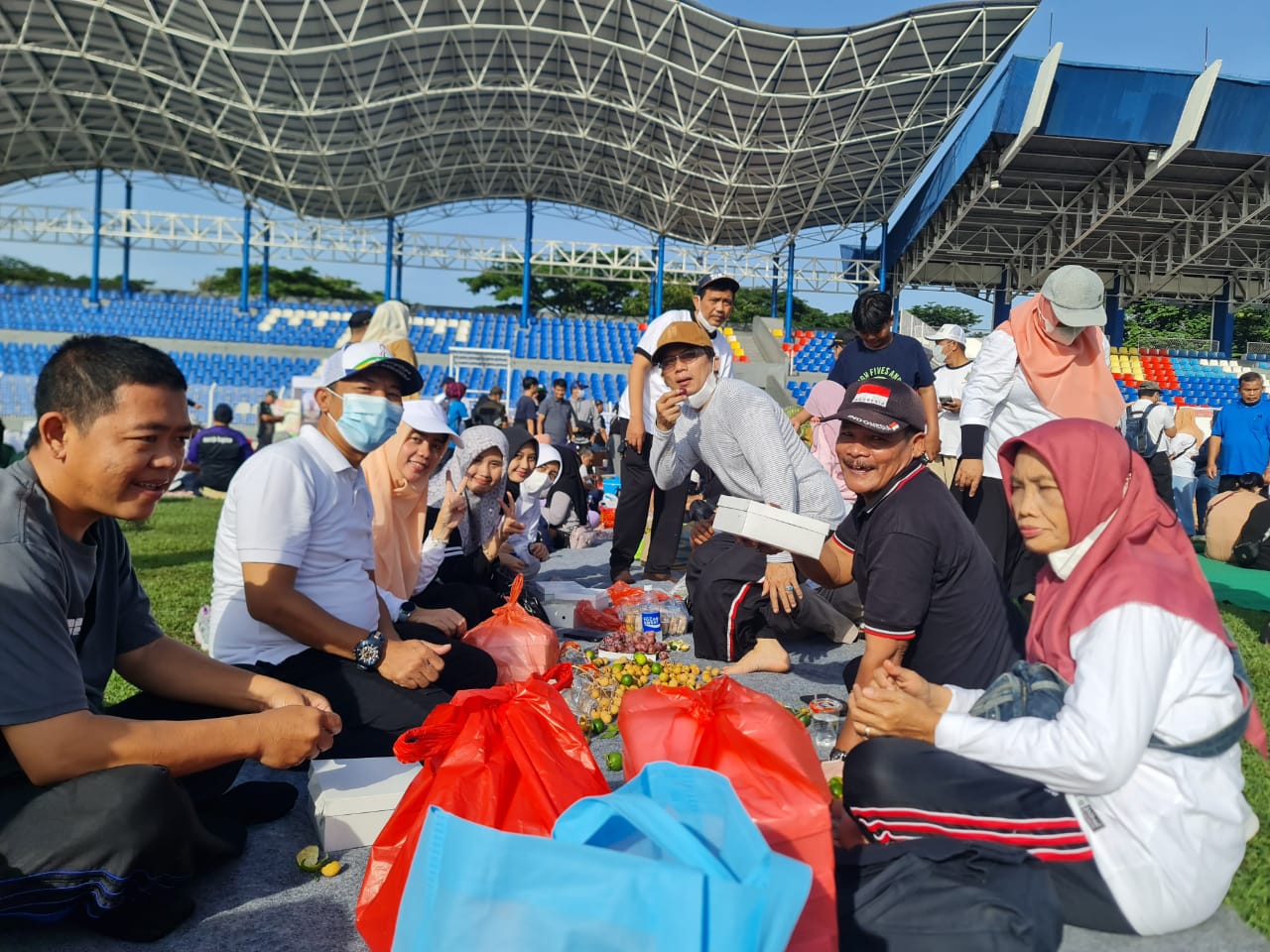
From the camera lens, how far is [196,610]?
5.07m

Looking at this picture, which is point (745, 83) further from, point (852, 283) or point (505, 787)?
point (505, 787)

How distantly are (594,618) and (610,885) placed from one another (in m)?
3.68

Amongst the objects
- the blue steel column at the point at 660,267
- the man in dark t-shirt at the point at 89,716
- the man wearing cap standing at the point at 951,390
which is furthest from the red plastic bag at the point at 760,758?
the blue steel column at the point at 660,267

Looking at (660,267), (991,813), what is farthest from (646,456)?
(660,267)

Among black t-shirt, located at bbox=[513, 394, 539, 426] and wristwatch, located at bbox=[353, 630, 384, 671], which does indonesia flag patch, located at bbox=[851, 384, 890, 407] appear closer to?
wristwatch, located at bbox=[353, 630, 384, 671]

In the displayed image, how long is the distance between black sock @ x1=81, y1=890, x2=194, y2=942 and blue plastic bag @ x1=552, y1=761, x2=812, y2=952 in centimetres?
113

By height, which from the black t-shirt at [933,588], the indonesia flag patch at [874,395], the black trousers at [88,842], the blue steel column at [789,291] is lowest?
the black trousers at [88,842]

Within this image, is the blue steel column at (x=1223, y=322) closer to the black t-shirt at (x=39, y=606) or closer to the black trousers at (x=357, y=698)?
the black trousers at (x=357, y=698)

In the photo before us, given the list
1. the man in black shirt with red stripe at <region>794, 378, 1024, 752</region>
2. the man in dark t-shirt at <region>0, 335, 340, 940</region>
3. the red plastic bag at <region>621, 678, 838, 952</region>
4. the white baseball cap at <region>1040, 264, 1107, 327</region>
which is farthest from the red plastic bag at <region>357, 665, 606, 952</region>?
the white baseball cap at <region>1040, 264, 1107, 327</region>

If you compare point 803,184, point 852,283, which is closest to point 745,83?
point 803,184

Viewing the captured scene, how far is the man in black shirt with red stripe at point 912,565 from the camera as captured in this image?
7.90 feet

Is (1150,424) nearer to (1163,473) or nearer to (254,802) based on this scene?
(1163,473)

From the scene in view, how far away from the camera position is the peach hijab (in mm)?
4156

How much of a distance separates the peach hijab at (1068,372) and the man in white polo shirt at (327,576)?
2874 millimetres
